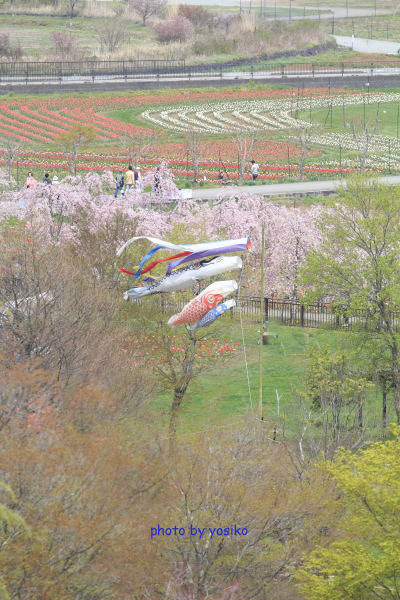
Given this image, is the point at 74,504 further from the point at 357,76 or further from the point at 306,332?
the point at 357,76

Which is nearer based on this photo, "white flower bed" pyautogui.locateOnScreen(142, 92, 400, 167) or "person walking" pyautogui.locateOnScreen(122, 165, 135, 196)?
"person walking" pyautogui.locateOnScreen(122, 165, 135, 196)

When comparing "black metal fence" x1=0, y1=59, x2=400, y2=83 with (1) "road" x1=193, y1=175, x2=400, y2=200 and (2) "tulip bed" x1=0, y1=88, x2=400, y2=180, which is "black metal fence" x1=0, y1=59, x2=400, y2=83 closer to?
(2) "tulip bed" x1=0, y1=88, x2=400, y2=180

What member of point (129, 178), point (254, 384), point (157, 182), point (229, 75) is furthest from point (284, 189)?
point (229, 75)

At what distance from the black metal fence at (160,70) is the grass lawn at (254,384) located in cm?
5171

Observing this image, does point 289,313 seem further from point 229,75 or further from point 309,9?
point 309,9

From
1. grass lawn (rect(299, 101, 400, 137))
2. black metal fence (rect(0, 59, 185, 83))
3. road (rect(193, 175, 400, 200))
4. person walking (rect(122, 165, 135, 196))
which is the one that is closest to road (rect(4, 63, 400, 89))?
black metal fence (rect(0, 59, 185, 83))

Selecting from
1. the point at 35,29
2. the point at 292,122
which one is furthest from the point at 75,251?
the point at 35,29

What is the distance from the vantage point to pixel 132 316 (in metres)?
29.2

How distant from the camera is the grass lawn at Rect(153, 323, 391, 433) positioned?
28.7 metres

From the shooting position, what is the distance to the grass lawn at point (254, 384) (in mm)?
28719

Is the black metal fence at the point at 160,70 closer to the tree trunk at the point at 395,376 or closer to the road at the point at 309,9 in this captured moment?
the road at the point at 309,9

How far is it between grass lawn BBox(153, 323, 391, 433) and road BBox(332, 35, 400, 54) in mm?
80243

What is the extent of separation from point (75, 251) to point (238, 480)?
1596 cm

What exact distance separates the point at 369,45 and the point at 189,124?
177ft
